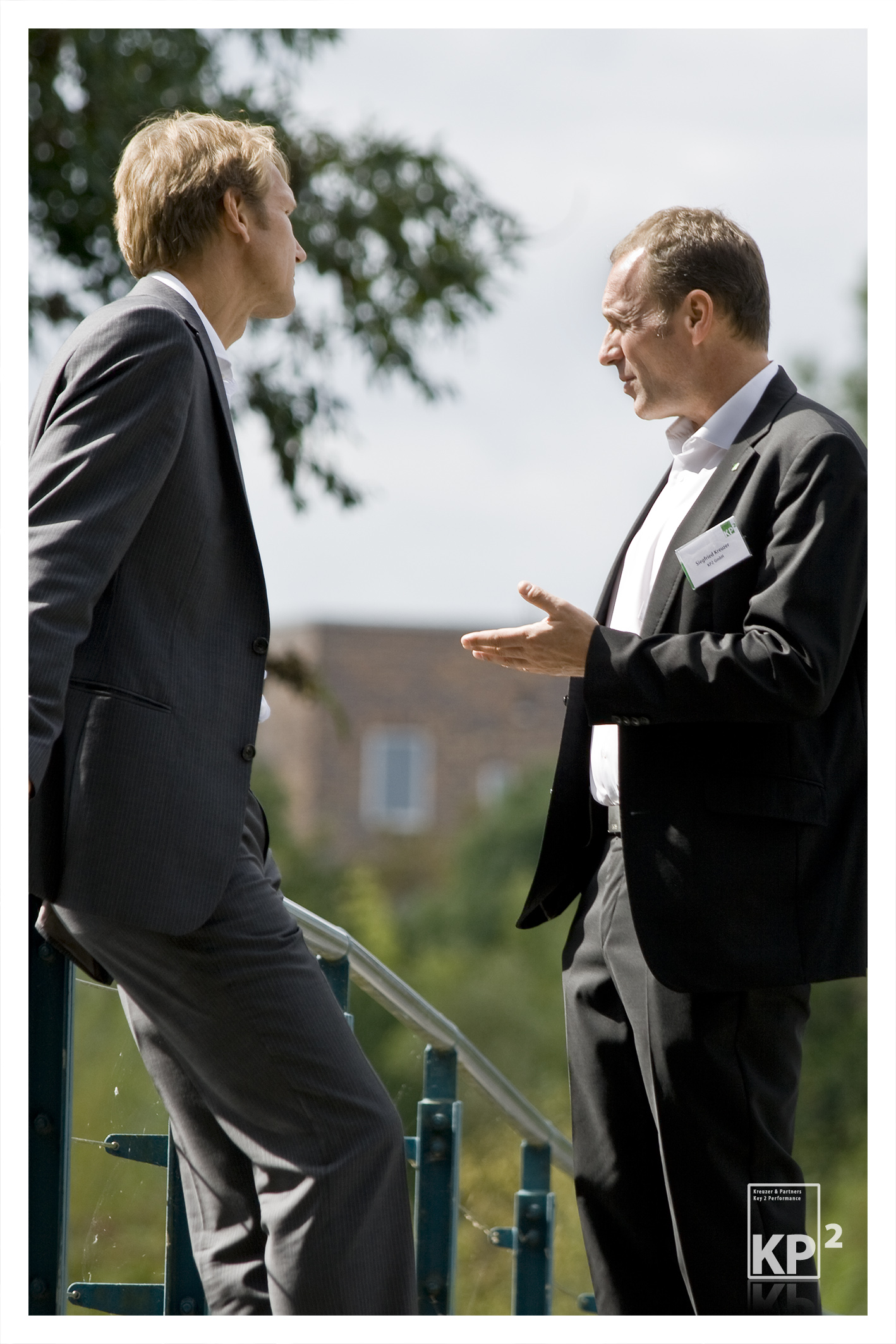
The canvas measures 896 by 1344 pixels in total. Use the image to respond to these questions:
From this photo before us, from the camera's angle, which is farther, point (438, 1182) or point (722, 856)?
point (438, 1182)

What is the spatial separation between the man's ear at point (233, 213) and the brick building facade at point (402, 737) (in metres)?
29.5

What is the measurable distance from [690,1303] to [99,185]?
4148 millimetres

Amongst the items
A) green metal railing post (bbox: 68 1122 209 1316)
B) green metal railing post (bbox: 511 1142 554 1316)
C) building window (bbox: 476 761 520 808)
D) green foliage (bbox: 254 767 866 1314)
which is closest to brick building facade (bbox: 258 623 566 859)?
building window (bbox: 476 761 520 808)

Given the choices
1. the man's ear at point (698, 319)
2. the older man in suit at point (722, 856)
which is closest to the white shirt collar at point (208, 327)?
the older man in suit at point (722, 856)

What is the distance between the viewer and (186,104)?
5.37m

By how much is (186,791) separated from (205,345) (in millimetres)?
581

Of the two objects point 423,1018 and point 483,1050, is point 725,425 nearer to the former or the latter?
point 423,1018

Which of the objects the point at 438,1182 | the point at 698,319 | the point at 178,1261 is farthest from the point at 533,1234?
the point at 698,319

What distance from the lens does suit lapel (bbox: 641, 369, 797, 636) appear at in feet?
7.25

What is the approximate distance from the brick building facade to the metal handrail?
2824 centimetres

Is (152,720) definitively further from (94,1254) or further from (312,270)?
(312,270)

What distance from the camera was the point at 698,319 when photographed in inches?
91.7

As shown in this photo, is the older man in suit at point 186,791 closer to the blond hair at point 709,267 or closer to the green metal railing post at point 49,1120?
the green metal railing post at point 49,1120
